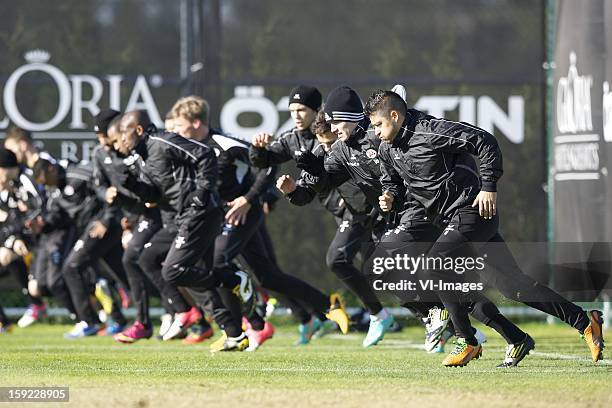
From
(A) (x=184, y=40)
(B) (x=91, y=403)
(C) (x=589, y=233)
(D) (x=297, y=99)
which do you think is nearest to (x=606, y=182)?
(C) (x=589, y=233)

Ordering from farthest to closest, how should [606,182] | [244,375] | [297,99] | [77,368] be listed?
1. [606,182]
2. [297,99]
3. [77,368]
4. [244,375]

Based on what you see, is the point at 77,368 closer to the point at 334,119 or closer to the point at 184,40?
the point at 334,119

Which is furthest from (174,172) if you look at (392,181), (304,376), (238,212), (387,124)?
(304,376)

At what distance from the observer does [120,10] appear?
15.2 meters

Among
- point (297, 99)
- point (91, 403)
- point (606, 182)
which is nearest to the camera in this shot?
point (91, 403)

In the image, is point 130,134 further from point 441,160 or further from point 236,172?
point 441,160

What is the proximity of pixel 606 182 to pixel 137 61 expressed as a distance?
551 cm

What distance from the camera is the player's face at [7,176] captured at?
1445cm

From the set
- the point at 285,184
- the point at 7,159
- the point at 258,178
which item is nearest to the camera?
the point at 285,184

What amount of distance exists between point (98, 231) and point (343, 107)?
4517 mm

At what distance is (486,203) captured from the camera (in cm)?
891

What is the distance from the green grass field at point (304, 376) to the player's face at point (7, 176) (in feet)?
8.11

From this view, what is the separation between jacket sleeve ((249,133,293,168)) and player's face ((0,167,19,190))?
393cm

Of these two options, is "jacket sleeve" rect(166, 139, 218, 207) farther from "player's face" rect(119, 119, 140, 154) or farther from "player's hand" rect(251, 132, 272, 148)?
"player's face" rect(119, 119, 140, 154)
